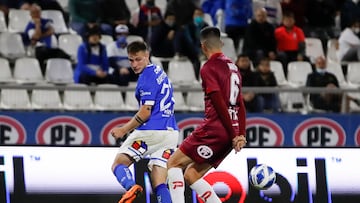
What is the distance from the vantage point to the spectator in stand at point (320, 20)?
70.3ft

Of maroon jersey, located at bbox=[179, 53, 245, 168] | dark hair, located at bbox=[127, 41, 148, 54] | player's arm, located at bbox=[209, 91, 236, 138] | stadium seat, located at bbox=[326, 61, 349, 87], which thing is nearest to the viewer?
player's arm, located at bbox=[209, 91, 236, 138]

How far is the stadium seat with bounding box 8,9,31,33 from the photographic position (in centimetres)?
1938

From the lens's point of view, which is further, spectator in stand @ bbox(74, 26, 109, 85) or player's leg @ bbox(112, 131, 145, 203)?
spectator in stand @ bbox(74, 26, 109, 85)

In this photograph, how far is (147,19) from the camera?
777 inches

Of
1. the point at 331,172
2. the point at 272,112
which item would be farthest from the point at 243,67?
the point at 331,172

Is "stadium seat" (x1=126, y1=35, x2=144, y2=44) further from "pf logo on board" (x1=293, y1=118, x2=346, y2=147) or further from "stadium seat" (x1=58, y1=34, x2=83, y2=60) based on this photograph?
"pf logo on board" (x1=293, y1=118, x2=346, y2=147)

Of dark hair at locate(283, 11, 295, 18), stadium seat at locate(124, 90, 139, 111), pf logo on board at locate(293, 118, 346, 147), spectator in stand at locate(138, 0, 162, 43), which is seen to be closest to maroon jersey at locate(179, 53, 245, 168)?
stadium seat at locate(124, 90, 139, 111)

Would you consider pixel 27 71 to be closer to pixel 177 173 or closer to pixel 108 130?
pixel 108 130

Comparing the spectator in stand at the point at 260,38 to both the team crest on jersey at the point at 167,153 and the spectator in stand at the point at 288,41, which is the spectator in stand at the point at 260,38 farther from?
the team crest on jersey at the point at 167,153

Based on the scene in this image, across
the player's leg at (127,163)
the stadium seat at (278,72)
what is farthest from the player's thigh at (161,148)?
the stadium seat at (278,72)

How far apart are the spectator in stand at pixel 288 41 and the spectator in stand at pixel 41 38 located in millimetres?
3639

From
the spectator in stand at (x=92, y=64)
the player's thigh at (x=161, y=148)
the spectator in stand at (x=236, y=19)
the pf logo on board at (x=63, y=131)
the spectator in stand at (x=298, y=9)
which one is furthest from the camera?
the spectator in stand at (x=298, y=9)

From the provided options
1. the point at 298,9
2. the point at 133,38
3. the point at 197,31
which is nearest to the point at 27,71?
the point at 133,38

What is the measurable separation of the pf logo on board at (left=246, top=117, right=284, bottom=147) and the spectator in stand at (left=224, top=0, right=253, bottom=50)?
3.37 meters
